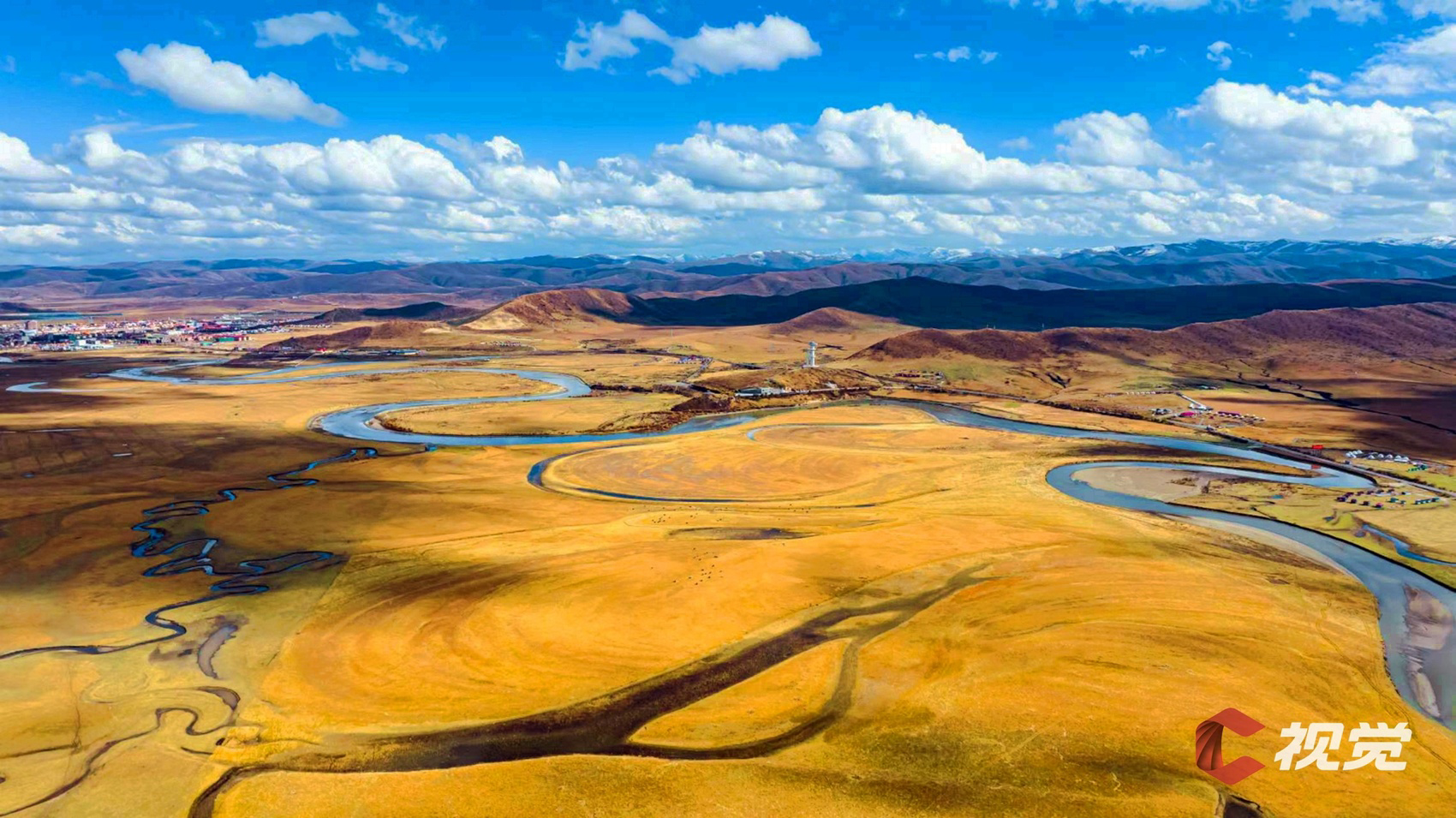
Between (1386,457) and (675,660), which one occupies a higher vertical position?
(1386,457)

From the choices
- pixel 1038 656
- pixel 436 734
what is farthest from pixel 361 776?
pixel 1038 656

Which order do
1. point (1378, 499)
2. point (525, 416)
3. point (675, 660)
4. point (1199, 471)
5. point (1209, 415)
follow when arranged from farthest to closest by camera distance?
1. point (1209, 415)
2. point (525, 416)
3. point (1199, 471)
4. point (1378, 499)
5. point (675, 660)

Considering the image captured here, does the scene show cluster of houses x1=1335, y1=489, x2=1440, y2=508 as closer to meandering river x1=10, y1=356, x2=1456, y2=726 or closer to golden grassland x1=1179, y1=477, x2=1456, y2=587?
golden grassland x1=1179, y1=477, x2=1456, y2=587

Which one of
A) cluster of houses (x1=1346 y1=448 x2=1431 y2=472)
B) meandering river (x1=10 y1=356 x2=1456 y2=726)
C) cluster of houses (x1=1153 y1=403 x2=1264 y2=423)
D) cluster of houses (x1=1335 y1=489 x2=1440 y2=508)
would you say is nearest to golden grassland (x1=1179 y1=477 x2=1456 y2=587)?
cluster of houses (x1=1335 y1=489 x2=1440 y2=508)

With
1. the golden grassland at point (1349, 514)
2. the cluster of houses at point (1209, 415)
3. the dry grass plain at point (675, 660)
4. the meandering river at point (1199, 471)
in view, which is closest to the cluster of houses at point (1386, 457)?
the meandering river at point (1199, 471)

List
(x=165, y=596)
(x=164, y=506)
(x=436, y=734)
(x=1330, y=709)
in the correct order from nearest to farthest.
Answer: (x=436, y=734) → (x=1330, y=709) → (x=165, y=596) → (x=164, y=506)

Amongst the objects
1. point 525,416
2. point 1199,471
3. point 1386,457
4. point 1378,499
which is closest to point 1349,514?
point 1378,499

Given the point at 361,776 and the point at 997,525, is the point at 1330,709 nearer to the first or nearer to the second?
the point at 997,525

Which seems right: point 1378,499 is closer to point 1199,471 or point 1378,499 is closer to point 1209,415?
point 1199,471
